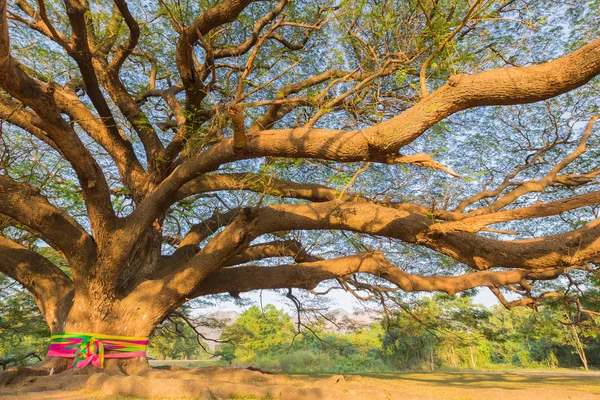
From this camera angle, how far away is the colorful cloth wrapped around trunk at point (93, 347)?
12.5 ft

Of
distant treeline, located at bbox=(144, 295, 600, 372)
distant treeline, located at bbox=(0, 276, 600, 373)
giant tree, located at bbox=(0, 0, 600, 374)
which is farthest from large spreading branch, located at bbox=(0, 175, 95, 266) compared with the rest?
distant treeline, located at bbox=(144, 295, 600, 372)

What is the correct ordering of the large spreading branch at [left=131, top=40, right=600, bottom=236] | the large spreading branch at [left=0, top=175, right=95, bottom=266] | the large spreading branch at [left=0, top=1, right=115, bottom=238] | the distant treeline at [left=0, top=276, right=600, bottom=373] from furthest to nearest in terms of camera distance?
the distant treeline at [left=0, top=276, right=600, bottom=373], the large spreading branch at [left=0, top=175, right=95, bottom=266], the large spreading branch at [left=0, top=1, right=115, bottom=238], the large spreading branch at [left=131, top=40, right=600, bottom=236]

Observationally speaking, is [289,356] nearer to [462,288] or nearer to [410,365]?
[410,365]

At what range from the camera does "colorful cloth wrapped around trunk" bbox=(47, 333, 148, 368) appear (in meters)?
3.80

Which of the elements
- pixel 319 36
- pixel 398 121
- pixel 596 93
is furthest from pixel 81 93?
pixel 596 93

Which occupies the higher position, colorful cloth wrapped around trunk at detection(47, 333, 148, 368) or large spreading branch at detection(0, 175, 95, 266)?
large spreading branch at detection(0, 175, 95, 266)

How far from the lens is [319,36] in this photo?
589cm

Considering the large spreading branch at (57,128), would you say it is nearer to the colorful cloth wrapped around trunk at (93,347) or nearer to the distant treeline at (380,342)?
the colorful cloth wrapped around trunk at (93,347)

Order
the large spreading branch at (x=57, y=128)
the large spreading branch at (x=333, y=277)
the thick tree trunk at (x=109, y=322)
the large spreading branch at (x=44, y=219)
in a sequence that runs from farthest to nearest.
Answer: the large spreading branch at (x=333, y=277) < the thick tree trunk at (x=109, y=322) < the large spreading branch at (x=44, y=219) < the large spreading branch at (x=57, y=128)

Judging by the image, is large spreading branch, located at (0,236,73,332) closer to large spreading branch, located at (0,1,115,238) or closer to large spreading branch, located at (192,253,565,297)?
large spreading branch, located at (0,1,115,238)

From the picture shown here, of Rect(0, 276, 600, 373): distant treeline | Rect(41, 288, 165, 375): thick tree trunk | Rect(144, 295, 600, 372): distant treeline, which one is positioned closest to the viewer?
Rect(41, 288, 165, 375): thick tree trunk

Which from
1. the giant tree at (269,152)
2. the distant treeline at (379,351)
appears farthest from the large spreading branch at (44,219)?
the distant treeline at (379,351)

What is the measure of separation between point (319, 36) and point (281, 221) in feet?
11.6

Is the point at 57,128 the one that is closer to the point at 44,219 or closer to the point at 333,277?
the point at 44,219
